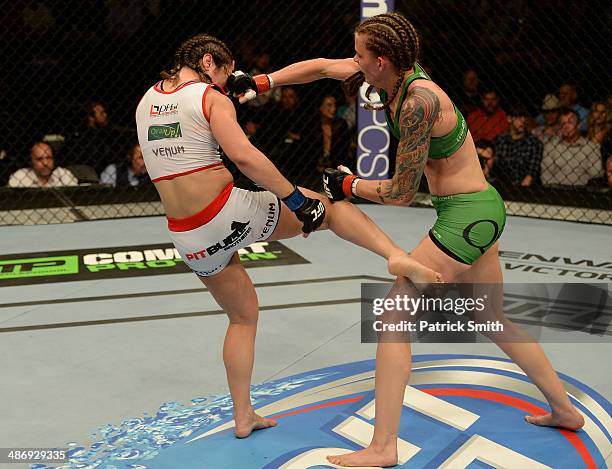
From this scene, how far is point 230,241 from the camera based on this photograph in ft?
7.68

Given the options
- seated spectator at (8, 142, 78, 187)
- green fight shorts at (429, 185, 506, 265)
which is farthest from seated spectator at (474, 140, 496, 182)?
green fight shorts at (429, 185, 506, 265)

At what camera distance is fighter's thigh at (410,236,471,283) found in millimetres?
2275

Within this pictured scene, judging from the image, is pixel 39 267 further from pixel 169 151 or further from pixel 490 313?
pixel 490 313

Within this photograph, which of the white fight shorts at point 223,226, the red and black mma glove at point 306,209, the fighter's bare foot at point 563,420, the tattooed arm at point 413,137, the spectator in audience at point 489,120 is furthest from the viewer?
the spectator in audience at point 489,120

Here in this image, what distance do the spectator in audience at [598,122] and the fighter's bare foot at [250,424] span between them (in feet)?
14.0

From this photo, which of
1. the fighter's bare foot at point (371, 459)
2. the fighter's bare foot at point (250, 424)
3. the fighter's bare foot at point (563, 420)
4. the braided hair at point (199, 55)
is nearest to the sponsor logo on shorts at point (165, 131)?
the braided hair at point (199, 55)

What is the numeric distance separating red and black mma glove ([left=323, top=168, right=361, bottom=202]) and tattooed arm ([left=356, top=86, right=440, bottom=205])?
0.12m

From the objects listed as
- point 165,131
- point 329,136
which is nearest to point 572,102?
point 329,136

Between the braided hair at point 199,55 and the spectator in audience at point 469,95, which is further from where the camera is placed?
the spectator in audience at point 469,95

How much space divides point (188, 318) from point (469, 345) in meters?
1.27

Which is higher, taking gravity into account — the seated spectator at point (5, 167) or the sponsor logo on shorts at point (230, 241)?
the seated spectator at point (5, 167)

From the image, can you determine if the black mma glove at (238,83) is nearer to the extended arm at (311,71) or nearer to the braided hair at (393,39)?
the extended arm at (311,71)

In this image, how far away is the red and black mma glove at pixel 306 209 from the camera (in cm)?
221

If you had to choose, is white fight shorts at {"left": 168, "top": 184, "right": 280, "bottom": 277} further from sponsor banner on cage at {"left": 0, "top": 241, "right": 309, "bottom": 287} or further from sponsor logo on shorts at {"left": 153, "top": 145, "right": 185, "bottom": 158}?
sponsor banner on cage at {"left": 0, "top": 241, "right": 309, "bottom": 287}
